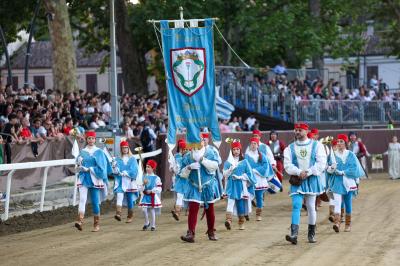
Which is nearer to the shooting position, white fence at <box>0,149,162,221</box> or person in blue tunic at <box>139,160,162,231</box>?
person in blue tunic at <box>139,160,162,231</box>

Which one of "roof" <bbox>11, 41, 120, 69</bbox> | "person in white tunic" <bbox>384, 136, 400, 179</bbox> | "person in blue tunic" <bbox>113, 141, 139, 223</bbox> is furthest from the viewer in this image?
"roof" <bbox>11, 41, 120, 69</bbox>

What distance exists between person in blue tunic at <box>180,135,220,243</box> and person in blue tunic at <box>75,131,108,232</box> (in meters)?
2.93

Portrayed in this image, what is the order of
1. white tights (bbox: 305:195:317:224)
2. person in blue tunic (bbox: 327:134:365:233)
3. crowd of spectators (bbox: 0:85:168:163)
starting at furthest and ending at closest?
crowd of spectators (bbox: 0:85:168:163) → person in blue tunic (bbox: 327:134:365:233) → white tights (bbox: 305:195:317:224)

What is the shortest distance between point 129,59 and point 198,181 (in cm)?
2929

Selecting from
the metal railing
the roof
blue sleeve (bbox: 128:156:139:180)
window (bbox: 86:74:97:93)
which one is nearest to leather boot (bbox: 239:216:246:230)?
blue sleeve (bbox: 128:156:139:180)

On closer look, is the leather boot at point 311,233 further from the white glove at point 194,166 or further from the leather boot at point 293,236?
the white glove at point 194,166

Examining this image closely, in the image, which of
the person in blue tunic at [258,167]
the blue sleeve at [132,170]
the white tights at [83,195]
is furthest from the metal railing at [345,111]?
the white tights at [83,195]

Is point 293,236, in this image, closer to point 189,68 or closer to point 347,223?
point 347,223

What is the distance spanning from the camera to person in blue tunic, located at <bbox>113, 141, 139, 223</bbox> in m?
Result: 21.3

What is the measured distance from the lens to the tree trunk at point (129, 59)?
149ft

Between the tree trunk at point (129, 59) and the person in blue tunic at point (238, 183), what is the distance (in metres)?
25.3

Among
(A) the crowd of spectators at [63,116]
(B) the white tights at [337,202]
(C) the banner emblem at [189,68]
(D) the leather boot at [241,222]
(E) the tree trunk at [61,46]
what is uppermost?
(E) the tree trunk at [61,46]

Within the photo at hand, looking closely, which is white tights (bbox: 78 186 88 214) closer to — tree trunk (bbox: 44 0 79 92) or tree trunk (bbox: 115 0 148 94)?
tree trunk (bbox: 44 0 79 92)

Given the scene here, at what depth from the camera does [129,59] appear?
46.2m
